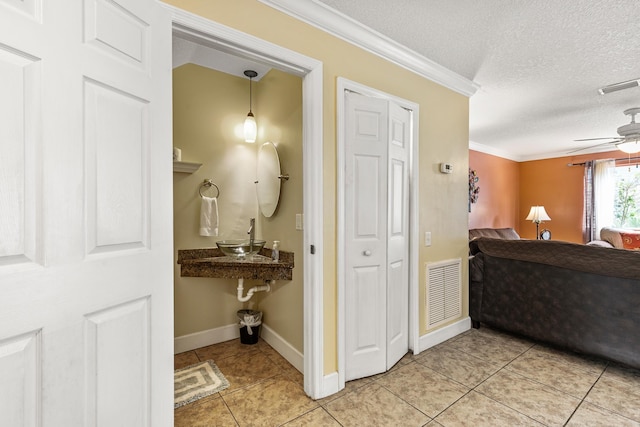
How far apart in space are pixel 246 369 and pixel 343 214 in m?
1.43

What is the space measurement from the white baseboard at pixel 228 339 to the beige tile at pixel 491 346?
1.44 m

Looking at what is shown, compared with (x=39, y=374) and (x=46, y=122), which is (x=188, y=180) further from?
(x=39, y=374)

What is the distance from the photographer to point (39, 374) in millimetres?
893

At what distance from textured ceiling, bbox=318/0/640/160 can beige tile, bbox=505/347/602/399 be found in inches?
98.5

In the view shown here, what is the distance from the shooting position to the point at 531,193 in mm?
6797

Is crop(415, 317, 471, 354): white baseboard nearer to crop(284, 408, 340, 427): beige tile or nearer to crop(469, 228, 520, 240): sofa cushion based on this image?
crop(284, 408, 340, 427): beige tile

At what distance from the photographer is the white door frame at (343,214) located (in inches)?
79.7

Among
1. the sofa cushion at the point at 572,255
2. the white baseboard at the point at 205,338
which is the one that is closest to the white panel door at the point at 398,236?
the sofa cushion at the point at 572,255

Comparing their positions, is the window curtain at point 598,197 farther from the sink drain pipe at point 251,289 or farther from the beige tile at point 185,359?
the beige tile at point 185,359

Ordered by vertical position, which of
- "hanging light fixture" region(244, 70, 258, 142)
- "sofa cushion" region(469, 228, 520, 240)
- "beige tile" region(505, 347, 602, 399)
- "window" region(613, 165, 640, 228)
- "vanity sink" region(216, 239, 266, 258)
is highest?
"hanging light fixture" region(244, 70, 258, 142)

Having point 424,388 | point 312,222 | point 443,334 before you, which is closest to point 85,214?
point 312,222

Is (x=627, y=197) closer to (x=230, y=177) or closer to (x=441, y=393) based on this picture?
(x=441, y=393)

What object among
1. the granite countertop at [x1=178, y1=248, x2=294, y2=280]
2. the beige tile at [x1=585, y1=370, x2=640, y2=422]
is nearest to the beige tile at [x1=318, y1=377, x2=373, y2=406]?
the granite countertop at [x1=178, y1=248, x2=294, y2=280]

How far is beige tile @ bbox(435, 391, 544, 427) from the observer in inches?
67.1
